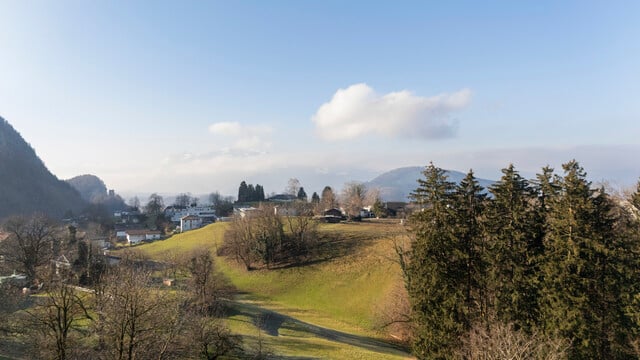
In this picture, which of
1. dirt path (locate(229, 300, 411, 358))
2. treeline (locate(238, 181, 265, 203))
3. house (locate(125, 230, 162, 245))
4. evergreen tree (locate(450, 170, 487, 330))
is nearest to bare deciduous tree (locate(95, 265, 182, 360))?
dirt path (locate(229, 300, 411, 358))

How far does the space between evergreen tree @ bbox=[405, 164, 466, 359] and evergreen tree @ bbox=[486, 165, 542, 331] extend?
2542 millimetres

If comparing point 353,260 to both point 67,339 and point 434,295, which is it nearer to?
point 434,295

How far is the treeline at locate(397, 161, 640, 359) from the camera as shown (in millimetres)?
23109

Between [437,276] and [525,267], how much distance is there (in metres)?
5.84

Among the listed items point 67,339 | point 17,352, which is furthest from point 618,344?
point 17,352

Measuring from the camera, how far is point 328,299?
174 feet

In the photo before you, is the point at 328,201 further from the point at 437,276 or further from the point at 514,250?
the point at 514,250

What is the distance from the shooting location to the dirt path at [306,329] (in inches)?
1404

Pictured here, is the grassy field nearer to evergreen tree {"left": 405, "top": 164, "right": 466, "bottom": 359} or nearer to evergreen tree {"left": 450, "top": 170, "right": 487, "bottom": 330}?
evergreen tree {"left": 405, "top": 164, "right": 466, "bottom": 359}

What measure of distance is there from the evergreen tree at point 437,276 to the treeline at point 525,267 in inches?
2.8

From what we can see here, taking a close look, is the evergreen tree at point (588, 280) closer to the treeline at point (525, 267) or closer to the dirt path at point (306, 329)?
the treeline at point (525, 267)

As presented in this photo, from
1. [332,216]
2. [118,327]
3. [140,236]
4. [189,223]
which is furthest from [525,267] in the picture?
[189,223]

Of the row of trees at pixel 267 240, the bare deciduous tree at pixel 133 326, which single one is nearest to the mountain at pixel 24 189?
the row of trees at pixel 267 240

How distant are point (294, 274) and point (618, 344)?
45.4 meters
